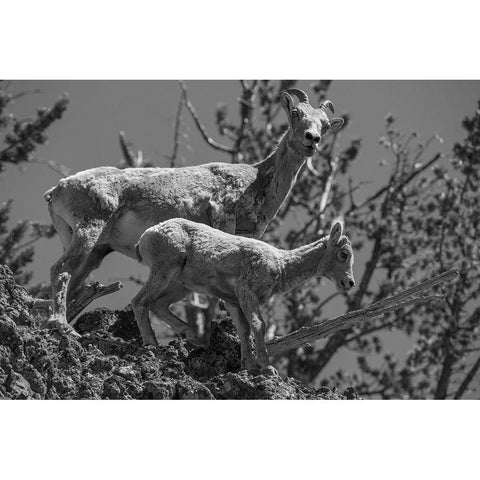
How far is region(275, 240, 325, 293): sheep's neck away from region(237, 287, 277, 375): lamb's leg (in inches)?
19.2

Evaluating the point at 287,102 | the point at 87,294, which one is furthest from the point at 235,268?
the point at 287,102

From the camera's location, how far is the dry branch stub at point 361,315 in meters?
17.0

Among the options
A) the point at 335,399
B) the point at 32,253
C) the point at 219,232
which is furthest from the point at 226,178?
the point at 32,253

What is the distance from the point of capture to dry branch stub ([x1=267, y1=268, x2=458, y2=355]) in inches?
668

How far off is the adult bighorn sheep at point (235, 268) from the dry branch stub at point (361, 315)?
51cm

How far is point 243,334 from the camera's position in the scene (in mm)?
16750

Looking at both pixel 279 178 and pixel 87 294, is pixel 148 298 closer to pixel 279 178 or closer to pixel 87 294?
pixel 87 294

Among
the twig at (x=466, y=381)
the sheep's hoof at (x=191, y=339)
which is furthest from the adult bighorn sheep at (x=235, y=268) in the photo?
the twig at (x=466, y=381)

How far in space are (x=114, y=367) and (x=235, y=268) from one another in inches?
68.3

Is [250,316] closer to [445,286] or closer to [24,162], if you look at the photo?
[24,162]

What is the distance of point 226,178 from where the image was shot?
727 inches

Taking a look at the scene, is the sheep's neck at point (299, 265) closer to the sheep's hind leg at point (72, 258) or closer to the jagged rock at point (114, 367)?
the jagged rock at point (114, 367)

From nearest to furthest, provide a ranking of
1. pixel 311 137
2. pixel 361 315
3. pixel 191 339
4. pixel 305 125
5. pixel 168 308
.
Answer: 1. pixel 361 315
2. pixel 191 339
3. pixel 168 308
4. pixel 311 137
5. pixel 305 125

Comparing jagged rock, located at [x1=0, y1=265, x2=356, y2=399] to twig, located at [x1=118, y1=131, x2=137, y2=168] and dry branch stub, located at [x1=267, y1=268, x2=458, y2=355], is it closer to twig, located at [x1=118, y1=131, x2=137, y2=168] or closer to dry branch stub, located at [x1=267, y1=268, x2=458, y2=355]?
dry branch stub, located at [x1=267, y1=268, x2=458, y2=355]
